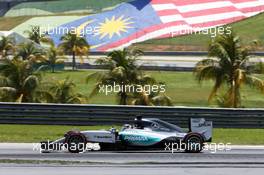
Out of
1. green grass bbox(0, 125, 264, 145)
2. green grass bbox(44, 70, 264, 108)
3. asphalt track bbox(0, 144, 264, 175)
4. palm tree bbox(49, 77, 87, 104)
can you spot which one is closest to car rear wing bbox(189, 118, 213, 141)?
asphalt track bbox(0, 144, 264, 175)

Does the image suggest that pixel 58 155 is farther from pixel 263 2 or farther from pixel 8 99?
pixel 263 2

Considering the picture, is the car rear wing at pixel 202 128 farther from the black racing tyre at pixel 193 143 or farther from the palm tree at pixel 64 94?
the palm tree at pixel 64 94

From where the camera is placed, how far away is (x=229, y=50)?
106ft

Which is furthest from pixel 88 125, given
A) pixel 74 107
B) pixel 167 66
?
pixel 167 66

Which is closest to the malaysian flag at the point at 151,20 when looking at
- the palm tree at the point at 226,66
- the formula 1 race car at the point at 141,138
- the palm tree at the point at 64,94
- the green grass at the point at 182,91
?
the green grass at the point at 182,91

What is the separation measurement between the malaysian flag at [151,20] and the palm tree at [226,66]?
34754 mm

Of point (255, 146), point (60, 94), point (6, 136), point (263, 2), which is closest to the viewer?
point (255, 146)

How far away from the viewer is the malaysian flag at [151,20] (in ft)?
227

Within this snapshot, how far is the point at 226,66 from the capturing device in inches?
1255

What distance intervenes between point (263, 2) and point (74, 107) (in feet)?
184

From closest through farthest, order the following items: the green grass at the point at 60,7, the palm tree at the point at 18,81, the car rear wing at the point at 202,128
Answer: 1. the car rear wing at the point at 202,128
2. the palm tree at the point at 18,81
3. the green grass at the point at 60,7

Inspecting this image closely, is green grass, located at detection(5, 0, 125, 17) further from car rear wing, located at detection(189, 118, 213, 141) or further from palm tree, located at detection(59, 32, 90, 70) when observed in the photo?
car rear wing, located at detection(189, 118, 213, 141)

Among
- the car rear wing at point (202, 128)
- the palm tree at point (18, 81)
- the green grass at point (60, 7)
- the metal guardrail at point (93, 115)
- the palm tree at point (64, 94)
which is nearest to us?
the car rear wing at point (202, 128)

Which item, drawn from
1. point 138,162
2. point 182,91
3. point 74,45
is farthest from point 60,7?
point 138,162
